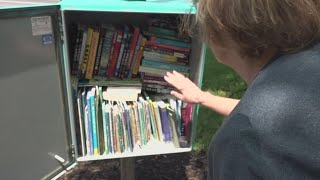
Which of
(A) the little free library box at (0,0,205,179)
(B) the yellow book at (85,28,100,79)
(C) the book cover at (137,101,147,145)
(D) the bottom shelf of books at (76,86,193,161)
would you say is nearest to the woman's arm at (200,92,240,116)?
(A) the little free library box at (0,0,205,179)

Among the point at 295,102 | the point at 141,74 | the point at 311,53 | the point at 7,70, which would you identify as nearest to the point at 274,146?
the point at 295,102

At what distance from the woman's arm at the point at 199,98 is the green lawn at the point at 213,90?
1.89 meters

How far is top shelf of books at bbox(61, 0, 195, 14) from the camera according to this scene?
213 centimetres

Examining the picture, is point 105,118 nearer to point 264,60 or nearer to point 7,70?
point 7,70

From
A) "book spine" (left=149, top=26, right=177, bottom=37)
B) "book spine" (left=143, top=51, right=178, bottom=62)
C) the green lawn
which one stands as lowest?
the green lawn

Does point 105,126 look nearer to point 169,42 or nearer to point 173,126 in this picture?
point 173,126

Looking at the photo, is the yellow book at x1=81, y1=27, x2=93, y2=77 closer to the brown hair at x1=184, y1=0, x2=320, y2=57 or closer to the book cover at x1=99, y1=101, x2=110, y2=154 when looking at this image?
the book cover at x1=99, y1=101, x2=110, y2=154

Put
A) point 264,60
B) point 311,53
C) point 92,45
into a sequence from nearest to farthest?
1. point 311,53
2. point 264,60
3. point 92,45

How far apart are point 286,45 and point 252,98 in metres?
0.21

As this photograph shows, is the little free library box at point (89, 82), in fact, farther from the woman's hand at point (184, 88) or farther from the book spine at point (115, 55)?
the woman's hand at point (184, 88)

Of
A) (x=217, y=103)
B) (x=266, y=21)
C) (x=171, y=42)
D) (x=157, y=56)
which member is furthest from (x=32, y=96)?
(x=266, y=21)

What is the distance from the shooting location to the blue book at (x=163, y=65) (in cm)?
255

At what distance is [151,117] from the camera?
2631mm

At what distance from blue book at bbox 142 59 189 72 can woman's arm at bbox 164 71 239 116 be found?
209 millimetres
